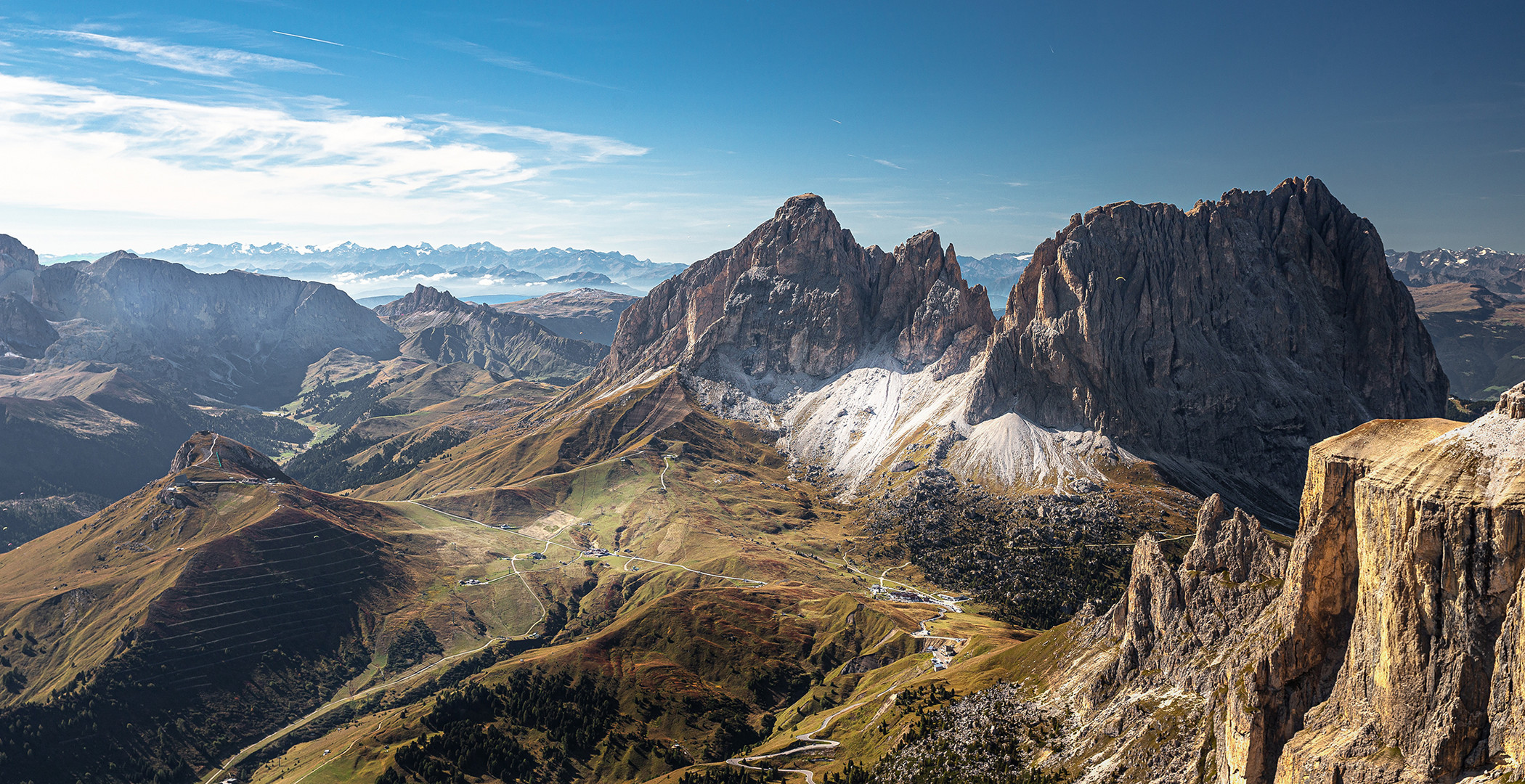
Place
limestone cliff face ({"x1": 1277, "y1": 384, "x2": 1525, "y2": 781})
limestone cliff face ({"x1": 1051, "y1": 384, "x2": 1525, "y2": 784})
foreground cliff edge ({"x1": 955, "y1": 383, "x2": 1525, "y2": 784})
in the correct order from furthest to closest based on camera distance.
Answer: foreground cliff edge ({"x1": 955, "y1": 383, "x2": 1525, "y2": 784})
limestone cliff face ({"x1": 1051, "y1": 384, "x2": 1525, "y2": 784})
limestone cliff face ({"x1": 1277, "y1": 384, "x2": 1525, "y2": 781})

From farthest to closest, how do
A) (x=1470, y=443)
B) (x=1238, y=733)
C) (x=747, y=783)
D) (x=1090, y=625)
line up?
(x=747, y=783) < (x=1090, y=625) < (x=1238, y=733) < (x=1470, y=443)

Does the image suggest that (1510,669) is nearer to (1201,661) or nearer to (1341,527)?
(1341,527)

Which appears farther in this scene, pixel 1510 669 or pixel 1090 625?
pixel 1090 625

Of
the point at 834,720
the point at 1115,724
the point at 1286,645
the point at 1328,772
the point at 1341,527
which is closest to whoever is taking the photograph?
the point at 1328,772

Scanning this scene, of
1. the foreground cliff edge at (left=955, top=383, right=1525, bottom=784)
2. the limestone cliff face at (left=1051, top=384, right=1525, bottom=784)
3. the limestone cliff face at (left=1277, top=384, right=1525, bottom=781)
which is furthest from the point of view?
the foreground cliff edge at (left=955, top=383, right=1525, bottom=784)

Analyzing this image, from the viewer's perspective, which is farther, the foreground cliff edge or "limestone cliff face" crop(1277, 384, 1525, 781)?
the foreground cliff edge

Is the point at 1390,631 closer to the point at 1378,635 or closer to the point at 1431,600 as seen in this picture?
the point at 1378,635

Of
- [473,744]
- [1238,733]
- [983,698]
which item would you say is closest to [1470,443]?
[1238,733]
